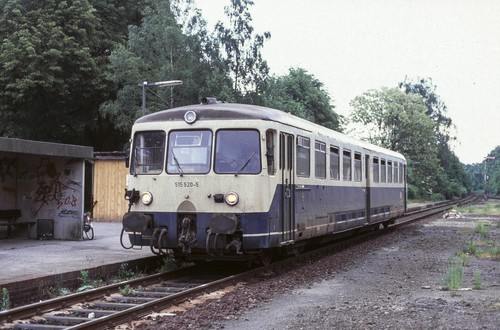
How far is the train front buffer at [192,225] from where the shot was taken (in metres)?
11.7

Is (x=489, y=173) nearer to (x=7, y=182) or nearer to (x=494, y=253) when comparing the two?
(x=494, y=253)

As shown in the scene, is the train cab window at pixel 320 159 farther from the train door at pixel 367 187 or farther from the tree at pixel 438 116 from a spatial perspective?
the tree at pixel 438 116

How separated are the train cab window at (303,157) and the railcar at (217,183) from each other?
0.02m

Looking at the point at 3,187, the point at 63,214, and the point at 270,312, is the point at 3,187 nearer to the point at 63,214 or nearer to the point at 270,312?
the point at 63,214

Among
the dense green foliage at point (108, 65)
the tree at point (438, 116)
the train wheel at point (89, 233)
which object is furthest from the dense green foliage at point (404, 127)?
the train wheel at point (89, 233)

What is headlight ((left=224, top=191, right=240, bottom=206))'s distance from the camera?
1187 cm

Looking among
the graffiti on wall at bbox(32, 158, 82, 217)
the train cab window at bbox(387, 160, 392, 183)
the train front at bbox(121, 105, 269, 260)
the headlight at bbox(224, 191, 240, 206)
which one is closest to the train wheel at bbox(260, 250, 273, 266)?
the train front at bbox(121, 105, 269, 260)

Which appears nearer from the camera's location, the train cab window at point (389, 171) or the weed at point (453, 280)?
the weed at point (453, 280)

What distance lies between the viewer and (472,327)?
7.93 meters

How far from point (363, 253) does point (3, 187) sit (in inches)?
397

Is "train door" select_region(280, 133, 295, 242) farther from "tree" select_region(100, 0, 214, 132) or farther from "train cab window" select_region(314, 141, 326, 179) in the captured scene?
"tree" select_region(100, 0, 214, 132)

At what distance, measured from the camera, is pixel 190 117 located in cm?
1253

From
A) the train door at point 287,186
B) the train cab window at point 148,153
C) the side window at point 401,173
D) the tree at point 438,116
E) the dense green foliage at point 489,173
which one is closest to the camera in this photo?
the train cab window at point 148,153

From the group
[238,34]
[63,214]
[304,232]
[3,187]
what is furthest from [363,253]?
[238,34]
